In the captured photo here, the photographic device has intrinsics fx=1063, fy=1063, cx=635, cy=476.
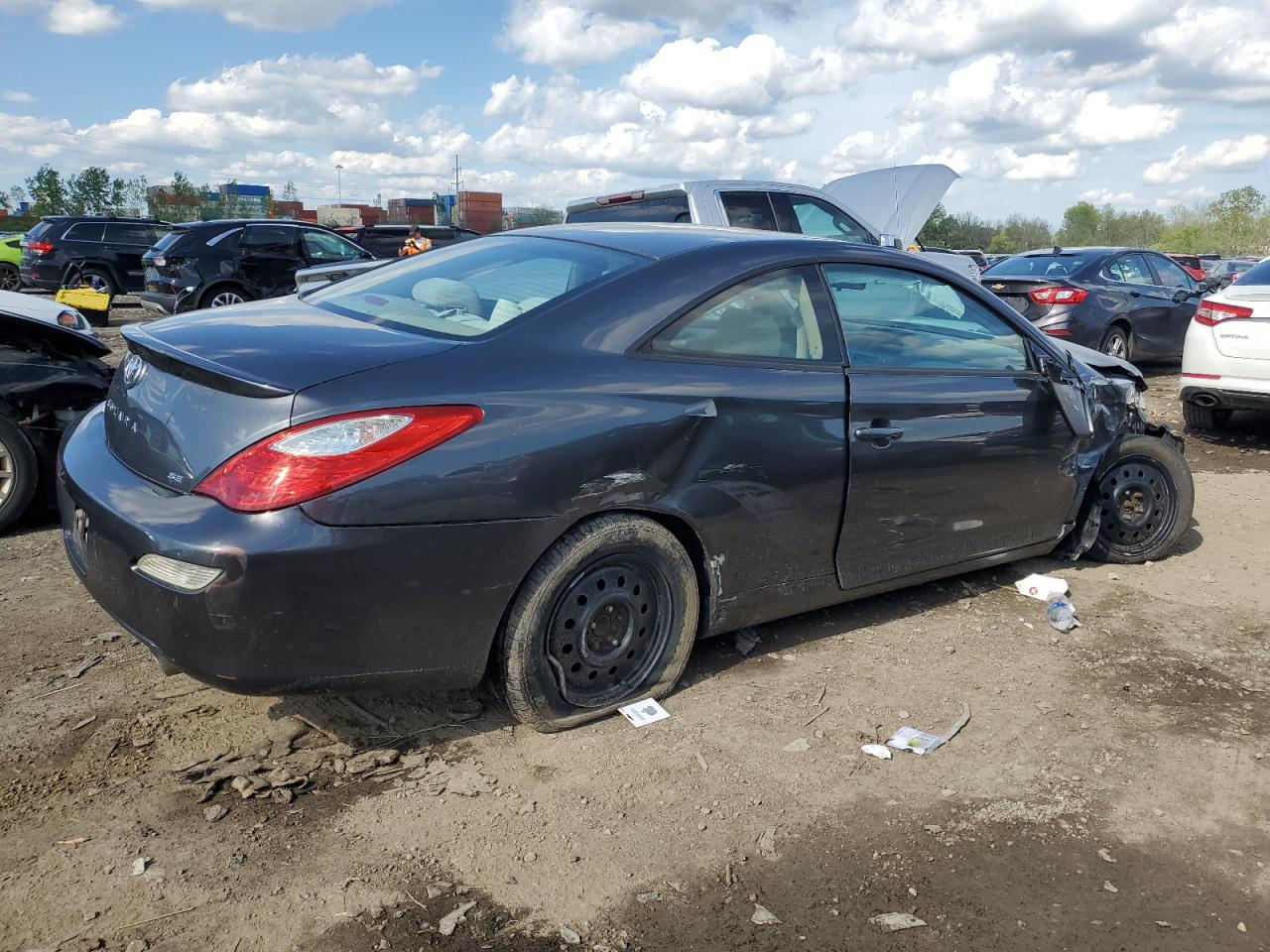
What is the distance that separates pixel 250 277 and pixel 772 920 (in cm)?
1408

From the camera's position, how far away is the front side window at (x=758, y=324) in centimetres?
348

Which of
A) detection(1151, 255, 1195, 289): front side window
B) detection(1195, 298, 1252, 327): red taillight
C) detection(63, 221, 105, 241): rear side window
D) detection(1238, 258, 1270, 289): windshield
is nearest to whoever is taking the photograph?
detection(1195, 298, 1252, 327): red taillight

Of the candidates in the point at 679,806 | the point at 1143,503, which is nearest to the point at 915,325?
the point at 1143,503

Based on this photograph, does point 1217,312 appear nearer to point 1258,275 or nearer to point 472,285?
point 1258,275

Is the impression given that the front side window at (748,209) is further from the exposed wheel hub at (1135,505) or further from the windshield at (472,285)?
the windshield at (472,285)

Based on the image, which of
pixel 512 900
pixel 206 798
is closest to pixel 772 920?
pixel 512 900

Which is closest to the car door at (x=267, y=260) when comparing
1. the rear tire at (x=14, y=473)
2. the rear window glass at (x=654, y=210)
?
the rear window glass at (x=654, y=210)

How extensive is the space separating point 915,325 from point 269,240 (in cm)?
1281

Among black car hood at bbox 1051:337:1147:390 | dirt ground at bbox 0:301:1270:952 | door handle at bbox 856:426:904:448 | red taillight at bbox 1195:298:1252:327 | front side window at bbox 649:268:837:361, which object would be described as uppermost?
front side window at bbox 649:268:837:361

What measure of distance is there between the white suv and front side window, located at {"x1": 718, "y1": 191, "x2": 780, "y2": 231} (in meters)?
3.46

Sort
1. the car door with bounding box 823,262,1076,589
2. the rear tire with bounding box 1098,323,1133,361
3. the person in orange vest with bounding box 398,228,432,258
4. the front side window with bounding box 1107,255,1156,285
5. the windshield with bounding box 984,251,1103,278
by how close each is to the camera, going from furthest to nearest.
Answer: the person in orange vest with bounding box 398,228,432,258 → the front side window with bounding box 1107,255,1156,285 → the windshield with bounding box 984,251,1103,278 → the rear tire with bounding box 1098,323,1133,361 → the car door with bounding box 823,262,1076,589

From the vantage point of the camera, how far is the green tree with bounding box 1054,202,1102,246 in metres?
86.4

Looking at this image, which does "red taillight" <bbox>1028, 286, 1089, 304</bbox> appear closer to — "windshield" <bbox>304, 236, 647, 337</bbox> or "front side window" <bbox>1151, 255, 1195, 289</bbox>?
"front side window" <bbox>1151, 255, 1195, 289</bbox>

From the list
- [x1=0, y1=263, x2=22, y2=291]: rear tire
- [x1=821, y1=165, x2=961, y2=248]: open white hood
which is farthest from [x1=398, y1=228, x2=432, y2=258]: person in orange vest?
[x1=821, y1=165, x2=961, y2=248]: open white hood
